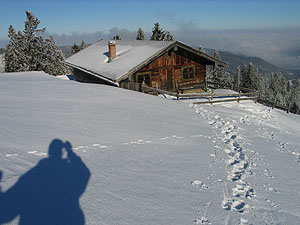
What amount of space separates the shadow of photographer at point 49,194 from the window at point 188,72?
56.2ft

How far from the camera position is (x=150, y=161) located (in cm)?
704

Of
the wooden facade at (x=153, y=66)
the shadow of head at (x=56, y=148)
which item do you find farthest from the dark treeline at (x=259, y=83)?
the shadow of head at (x=56, y=148)

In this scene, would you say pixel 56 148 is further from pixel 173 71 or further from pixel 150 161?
pixel 173 71

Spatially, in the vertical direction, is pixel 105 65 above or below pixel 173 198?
above

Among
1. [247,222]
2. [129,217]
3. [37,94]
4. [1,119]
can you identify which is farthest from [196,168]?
[37,94]

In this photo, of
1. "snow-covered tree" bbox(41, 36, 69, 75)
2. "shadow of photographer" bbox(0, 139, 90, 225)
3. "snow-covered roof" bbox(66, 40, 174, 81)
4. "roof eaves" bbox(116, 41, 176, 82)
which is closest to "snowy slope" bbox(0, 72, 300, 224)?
"shadow of photographer" bbox(0, 139, 90, 225)

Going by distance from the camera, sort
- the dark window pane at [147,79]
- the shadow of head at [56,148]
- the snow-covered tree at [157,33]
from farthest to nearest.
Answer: the snow-covered tree at [157,33] → the dark window pane at [147,79] → the shadow of head at [56,148]

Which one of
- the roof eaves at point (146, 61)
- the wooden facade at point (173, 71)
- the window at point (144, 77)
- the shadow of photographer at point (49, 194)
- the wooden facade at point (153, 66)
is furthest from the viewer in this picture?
the wooden facade at point (173, 71)

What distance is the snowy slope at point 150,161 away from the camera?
16.2 feet

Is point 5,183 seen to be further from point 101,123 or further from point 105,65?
point 105,65

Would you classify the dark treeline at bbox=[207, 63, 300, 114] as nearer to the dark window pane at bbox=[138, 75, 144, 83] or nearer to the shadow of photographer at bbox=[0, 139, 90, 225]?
the dark window pane at bbox=[138, 75, 144, 83]

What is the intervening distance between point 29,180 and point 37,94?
8547 mm

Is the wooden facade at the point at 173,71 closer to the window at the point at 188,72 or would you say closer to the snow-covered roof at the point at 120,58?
the window at the point at 188,72

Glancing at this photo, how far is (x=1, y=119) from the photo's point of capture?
8.36 meters
